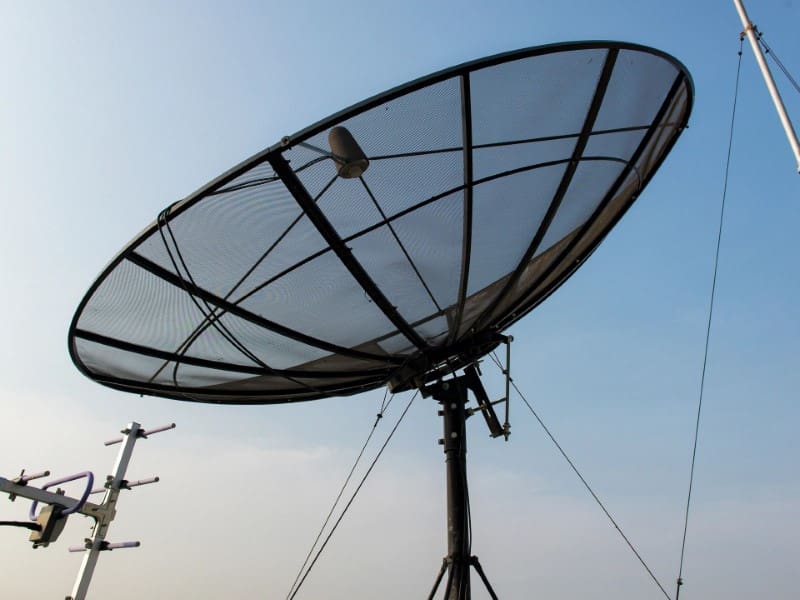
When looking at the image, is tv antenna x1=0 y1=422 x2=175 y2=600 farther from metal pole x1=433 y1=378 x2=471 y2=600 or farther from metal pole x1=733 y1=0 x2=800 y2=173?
metal pole x1=733 y1=0 x2=800 y2=173

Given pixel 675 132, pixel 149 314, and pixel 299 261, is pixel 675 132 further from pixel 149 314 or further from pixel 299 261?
pixel 149 314

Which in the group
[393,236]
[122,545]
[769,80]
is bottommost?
[122,545]

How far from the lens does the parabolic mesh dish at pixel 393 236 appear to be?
5199 millimetres

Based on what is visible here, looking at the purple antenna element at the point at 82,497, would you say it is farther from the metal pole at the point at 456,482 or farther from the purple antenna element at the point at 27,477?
the metal pole at the point at 456,482

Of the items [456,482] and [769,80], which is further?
[769,80]

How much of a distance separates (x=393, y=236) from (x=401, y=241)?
5.6 inches

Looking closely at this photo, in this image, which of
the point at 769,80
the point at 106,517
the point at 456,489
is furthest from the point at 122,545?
the point at 769,80

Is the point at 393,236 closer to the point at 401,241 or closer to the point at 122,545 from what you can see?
the point at 401,241

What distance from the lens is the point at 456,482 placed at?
22.9ft

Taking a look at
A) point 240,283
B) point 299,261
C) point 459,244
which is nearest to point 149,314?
point 240,283

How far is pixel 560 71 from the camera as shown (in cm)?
536

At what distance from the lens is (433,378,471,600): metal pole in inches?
250

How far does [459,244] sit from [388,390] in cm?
270

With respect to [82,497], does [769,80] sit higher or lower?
higher
